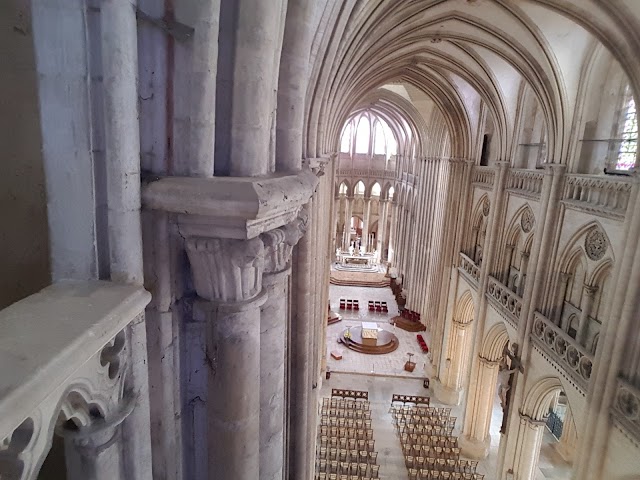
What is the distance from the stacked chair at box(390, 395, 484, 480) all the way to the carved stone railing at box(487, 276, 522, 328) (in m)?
3.83

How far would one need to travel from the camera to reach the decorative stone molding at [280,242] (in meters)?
1.94

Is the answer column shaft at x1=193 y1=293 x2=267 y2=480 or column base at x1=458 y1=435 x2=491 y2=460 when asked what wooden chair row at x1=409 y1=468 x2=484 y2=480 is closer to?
column base at x1=458 y1=435 x2=491 y2=460

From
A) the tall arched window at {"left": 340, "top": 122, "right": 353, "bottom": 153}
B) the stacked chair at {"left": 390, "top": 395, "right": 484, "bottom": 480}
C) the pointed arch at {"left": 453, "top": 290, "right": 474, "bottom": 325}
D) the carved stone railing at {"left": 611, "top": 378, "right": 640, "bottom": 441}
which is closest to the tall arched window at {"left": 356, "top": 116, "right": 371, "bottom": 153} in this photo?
the tall arched window at {"left": 340, "top": 122, "right": 353, "bottom": 153}

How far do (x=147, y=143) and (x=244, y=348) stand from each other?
3.18 ft

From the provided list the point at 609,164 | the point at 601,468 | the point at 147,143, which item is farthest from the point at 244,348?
the point at 609,164

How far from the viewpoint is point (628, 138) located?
779 centimetres

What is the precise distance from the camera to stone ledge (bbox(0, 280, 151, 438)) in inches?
37.3

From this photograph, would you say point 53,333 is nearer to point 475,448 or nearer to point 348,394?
point 475,448

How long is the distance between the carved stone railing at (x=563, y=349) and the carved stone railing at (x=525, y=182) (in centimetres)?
278

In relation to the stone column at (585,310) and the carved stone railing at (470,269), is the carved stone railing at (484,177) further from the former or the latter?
the stone column at (585,310)

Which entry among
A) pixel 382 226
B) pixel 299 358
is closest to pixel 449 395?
pixel 299 358

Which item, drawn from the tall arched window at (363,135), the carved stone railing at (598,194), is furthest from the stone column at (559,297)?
the tall arched window at (363,135)

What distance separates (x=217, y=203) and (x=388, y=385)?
15510 mm

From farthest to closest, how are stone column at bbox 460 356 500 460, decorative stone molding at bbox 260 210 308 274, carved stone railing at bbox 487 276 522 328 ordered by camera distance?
stone column at bbox 460 356 500 460 < carved stone railing at bbox 487 276 522 328 < decorative stone molding at bbox 260 210 308 274
